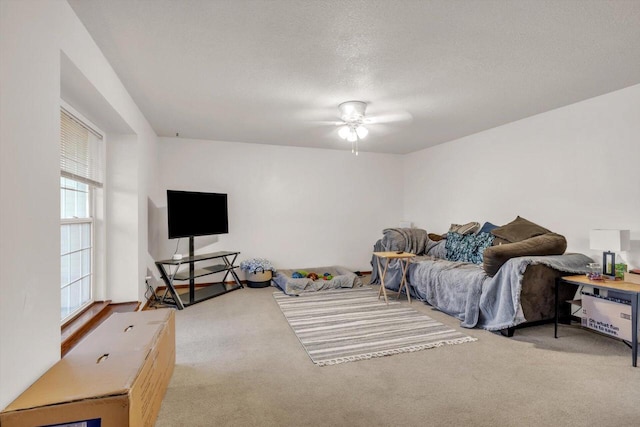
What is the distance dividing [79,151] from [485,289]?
403 cm

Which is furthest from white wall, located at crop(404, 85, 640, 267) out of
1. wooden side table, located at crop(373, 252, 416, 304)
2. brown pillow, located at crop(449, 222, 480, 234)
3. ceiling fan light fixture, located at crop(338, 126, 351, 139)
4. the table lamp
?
ceiling fan light fixture, located at crop(338, 126, 351, 139)

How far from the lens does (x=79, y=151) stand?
9.21 ft

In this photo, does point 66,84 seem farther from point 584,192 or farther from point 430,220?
point 430,220

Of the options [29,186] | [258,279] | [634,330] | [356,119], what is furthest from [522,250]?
[29,186]

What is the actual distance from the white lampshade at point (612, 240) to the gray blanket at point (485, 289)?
0.34 m

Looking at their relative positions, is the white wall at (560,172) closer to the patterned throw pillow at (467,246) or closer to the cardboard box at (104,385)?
the patterned throw pillow at (467,246)

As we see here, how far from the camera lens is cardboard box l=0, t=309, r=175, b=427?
1.27 metres

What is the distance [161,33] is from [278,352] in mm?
2555

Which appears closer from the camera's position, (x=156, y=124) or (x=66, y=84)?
(x=66, y=84)

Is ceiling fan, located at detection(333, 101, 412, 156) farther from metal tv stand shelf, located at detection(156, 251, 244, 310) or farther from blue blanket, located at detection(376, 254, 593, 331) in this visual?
metal tv stand shelf, located at detection(156, 251, 244, 310)

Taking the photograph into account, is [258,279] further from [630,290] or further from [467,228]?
[630,290]

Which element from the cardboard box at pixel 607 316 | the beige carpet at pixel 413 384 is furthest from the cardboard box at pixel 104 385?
the cardboard box at pixel 607 316

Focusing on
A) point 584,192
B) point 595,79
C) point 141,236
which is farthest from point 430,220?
point 141,236

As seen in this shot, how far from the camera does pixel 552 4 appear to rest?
188 cm
